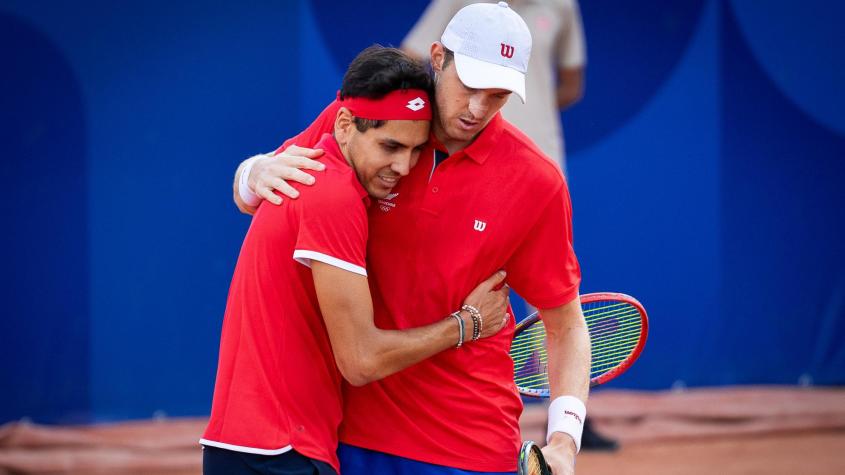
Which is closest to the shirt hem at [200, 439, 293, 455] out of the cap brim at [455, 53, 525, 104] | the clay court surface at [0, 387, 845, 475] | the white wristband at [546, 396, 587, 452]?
the white wristband at [546, 396, 587, 452]

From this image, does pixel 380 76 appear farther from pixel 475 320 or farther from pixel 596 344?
pixel 596 344

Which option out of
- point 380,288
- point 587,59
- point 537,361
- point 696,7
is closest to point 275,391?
point 380,288

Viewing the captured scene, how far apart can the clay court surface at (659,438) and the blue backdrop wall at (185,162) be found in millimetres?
125

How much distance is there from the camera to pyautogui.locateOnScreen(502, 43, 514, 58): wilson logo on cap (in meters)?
2.92

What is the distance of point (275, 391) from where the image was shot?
2.70 m

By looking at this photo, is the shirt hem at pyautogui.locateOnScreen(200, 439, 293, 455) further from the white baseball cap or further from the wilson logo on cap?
the wilson logo on cap

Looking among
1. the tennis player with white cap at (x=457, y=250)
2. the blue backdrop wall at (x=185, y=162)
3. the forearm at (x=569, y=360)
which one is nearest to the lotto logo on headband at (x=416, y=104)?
the tennis player with white cap at (x=457, y=250)

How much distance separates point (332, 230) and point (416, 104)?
390 millimetres

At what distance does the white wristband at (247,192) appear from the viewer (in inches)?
118

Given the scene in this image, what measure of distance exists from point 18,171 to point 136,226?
→ 2.08ft

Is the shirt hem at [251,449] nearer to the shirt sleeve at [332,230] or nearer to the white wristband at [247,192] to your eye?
the shirt sleeve at [332,230]

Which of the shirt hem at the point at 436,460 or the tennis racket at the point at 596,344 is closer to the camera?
the shirt hem at the point at 436,460

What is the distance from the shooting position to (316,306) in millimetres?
2775

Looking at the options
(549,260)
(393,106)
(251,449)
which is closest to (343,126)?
(393,106)
